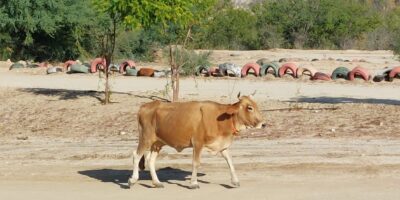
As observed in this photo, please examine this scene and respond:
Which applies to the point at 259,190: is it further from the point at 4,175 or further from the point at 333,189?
the point at 4,175

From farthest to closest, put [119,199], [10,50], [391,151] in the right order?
[10,50] → [391,151] → [119,199]

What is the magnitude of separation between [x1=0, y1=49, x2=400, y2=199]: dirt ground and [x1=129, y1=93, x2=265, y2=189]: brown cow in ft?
1.96

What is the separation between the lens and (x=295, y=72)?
1355 inches

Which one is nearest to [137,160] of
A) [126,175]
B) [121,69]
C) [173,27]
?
[126,175]

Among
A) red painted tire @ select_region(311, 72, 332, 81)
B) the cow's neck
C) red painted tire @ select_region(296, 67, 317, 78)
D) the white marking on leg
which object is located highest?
the cow's neck

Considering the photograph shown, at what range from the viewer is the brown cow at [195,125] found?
40.6ft

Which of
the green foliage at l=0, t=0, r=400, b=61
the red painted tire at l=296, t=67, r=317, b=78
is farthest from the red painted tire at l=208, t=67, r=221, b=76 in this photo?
the red painted tire at l=296, t=67, r=317, b=78

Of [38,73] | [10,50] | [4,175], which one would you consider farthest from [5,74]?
[4,175]

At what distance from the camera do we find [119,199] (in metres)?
12.7

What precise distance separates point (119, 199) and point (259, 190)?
196 cm

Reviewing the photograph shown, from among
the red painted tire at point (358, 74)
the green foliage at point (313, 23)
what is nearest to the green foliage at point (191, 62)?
the red painted tire at point (358, 74)

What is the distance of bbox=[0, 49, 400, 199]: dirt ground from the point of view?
1340 cm

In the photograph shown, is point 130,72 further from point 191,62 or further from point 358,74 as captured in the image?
point 358,74

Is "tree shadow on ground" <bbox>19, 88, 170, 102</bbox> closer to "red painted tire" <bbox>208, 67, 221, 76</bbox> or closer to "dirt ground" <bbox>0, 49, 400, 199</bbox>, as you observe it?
"dirt ground" <bbox>0, 49, 400, 199</bbox>
